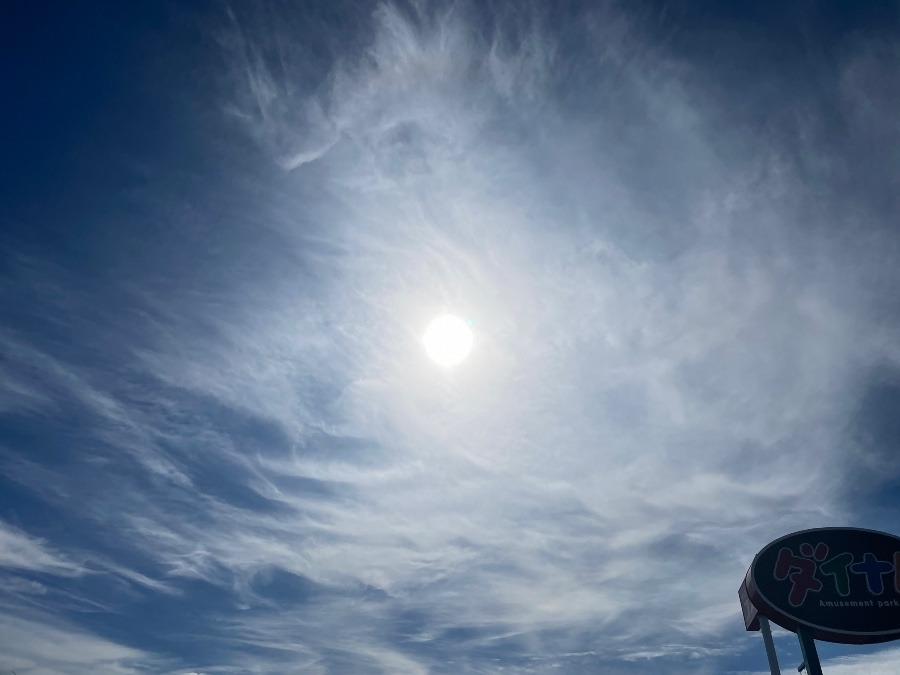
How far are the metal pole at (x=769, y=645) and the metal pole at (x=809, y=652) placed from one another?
0.94m

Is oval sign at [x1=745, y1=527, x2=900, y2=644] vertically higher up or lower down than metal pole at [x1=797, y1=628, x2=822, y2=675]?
higher up

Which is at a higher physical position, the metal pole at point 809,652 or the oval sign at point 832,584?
the oval sign at point 832,584

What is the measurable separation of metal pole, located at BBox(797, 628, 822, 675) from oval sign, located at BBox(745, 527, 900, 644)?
25 centimetres

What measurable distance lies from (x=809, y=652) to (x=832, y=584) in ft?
8.38

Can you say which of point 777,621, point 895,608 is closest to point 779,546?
point 777,621

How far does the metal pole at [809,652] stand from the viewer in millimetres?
19031

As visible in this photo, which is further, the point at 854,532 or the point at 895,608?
the point at 854,532

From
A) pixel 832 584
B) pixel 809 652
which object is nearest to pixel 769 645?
pixel 809 652

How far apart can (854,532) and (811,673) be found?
5366mm

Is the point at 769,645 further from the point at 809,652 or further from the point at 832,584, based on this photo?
the point at 832,584

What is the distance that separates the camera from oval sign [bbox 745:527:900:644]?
63.1 ft

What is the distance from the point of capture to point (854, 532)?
20453mm

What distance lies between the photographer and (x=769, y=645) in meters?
20.1

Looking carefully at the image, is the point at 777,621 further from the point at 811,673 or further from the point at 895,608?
the point at 895,608
